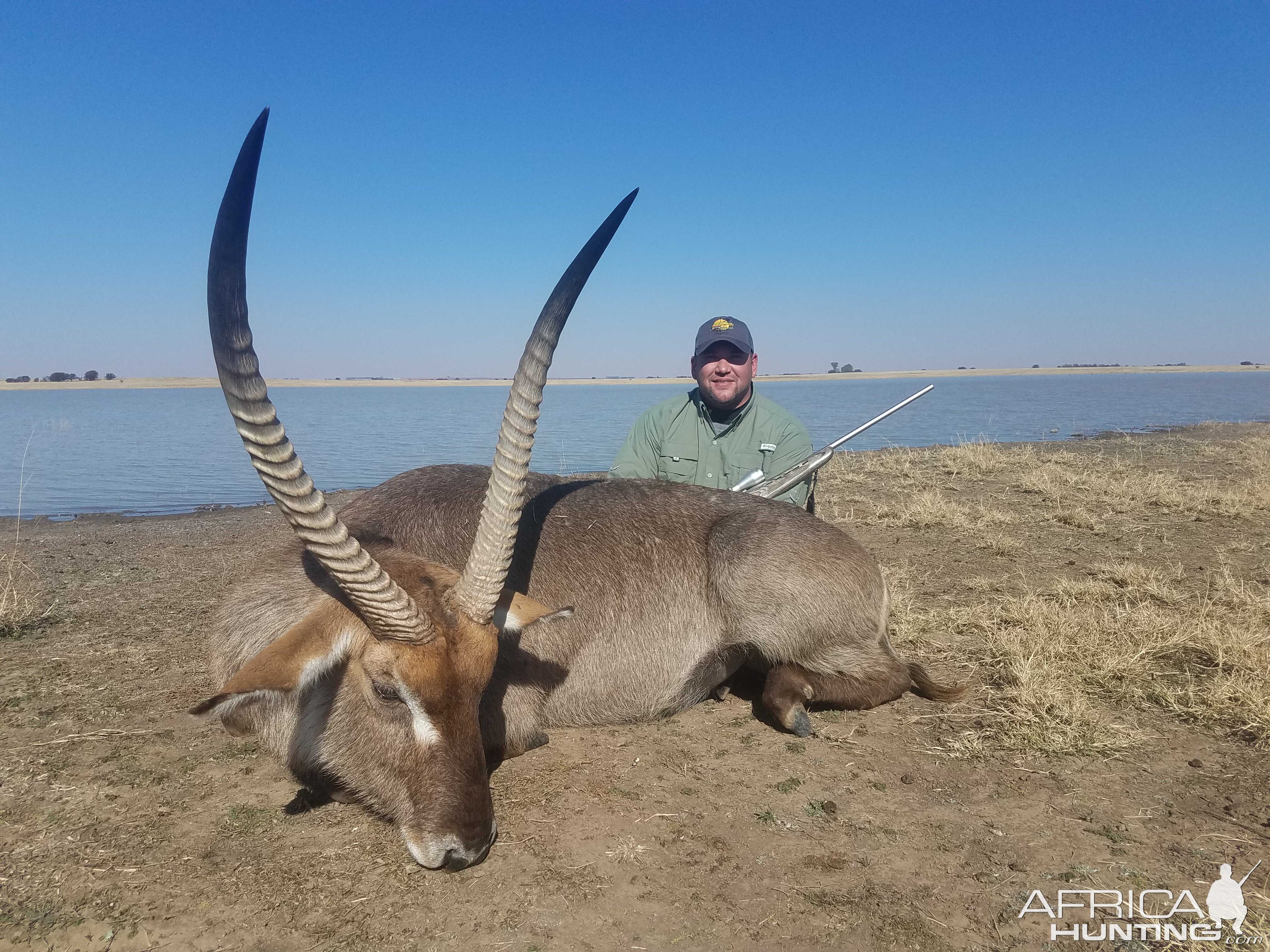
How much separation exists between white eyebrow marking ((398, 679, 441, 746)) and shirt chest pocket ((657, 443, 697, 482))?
429 centimetres

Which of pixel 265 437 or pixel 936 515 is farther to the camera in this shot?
pixel 936 515

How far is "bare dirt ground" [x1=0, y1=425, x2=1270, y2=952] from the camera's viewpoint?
2887mm

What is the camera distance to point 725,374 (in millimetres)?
6848

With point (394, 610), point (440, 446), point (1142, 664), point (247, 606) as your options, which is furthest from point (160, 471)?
point (1142, 664)

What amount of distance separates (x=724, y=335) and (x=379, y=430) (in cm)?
2962

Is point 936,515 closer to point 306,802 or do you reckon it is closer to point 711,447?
point 711,447

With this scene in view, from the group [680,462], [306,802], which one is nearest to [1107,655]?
[680,462]

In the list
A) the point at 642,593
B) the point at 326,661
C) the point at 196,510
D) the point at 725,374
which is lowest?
the point at 196,510

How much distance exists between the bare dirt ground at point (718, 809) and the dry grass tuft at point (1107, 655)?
22mm

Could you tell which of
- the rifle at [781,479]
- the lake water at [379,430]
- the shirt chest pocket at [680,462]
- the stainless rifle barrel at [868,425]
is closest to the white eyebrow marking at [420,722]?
the rifle at [781,479]

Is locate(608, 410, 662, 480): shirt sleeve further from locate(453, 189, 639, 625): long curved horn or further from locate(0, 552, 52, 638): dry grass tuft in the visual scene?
locate(0, 552, 52, 638): dry grass tuft

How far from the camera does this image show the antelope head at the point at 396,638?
8.84 ft

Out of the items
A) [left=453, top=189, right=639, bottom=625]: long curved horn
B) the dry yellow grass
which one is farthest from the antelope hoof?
the dry yellow grass

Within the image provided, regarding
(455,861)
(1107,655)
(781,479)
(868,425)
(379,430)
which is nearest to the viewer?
(455,861)
